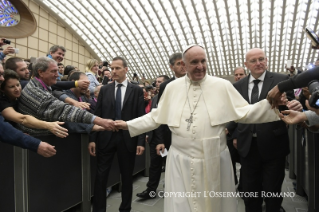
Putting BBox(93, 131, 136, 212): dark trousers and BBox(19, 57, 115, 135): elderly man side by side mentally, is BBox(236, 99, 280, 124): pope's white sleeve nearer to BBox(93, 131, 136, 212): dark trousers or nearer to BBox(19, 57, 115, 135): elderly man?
BBox(19, 57, 115, 135): elderly man

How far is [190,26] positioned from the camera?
97.0ft

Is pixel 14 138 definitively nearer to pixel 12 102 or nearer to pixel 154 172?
pixel 12 102

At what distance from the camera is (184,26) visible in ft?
99.0

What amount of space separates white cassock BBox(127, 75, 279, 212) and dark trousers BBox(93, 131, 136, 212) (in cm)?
109

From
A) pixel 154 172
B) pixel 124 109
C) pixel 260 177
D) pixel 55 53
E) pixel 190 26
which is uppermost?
pixel 190 26

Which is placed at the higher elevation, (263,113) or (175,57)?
(175,57)

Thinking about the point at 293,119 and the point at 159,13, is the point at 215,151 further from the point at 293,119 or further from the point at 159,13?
the point at 159,13

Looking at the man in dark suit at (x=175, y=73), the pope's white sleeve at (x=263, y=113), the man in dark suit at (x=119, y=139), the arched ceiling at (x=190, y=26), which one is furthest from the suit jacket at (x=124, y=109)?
the arched ceiling at (x=190, y=26)

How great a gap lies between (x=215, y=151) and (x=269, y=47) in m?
36.5

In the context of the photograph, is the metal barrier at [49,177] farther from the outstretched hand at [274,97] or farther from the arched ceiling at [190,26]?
the arched ceiling at [190,26]

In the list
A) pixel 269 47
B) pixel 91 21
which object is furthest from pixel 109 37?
pixel 269 47

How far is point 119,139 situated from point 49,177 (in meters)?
0.98

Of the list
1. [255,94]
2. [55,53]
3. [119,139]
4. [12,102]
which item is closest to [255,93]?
[255,94]

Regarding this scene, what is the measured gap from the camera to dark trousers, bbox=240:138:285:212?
2.83m
